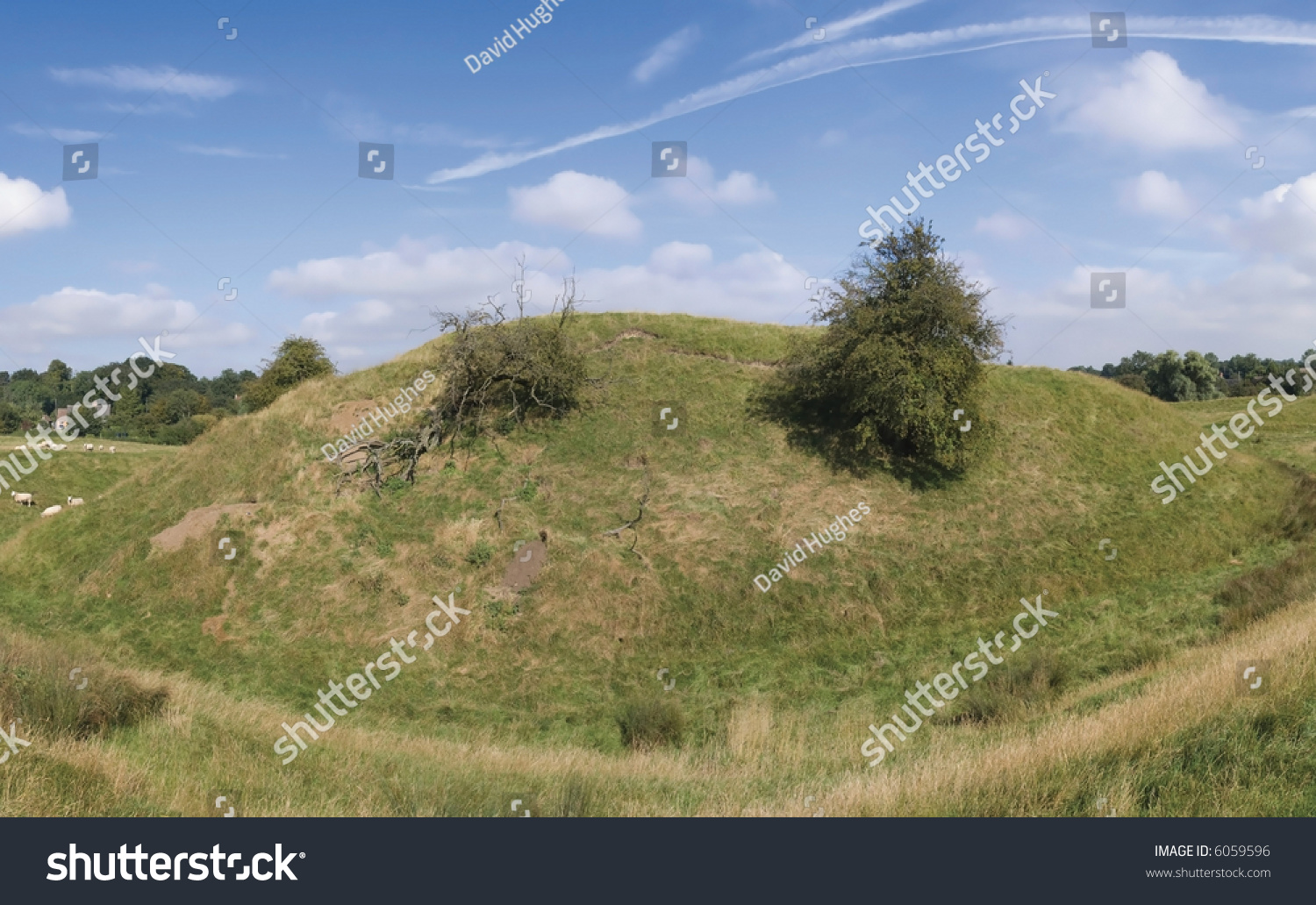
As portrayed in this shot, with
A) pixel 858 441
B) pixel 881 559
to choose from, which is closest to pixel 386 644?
pixel 881 559

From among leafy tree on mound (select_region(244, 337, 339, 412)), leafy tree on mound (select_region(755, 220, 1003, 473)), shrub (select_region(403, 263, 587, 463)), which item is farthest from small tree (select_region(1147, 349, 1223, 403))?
leafy tree on mound (select_region(244, 337, 339, 412))

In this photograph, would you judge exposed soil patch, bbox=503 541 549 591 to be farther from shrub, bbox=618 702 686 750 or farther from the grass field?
shrub, bbox=618 702 686 750

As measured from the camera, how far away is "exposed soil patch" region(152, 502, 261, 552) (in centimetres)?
2262

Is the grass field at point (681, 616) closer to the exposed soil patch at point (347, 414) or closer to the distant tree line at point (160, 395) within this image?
the exposed soil patch at point (347, 414)

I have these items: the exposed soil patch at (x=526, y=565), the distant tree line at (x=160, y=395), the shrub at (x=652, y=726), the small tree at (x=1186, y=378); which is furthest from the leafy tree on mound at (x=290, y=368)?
the small tree at (x=1186, y=378)

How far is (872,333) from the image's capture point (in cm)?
2516

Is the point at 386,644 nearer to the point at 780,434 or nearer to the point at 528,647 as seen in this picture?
the point at 528,647

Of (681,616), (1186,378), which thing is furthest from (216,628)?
(1186,378)

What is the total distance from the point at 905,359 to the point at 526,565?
14.5 meters

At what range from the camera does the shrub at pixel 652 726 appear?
15.1 m

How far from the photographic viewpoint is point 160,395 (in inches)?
5207

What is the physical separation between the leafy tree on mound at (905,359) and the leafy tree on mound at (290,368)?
27230 mm
